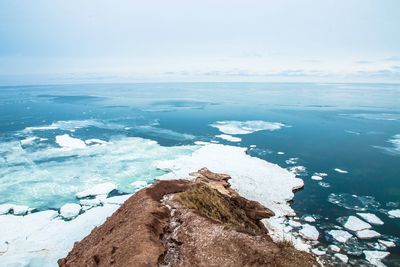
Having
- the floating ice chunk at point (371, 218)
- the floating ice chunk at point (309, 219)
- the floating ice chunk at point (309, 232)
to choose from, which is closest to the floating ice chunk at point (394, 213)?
the floating ice chunk at point (371, 218)

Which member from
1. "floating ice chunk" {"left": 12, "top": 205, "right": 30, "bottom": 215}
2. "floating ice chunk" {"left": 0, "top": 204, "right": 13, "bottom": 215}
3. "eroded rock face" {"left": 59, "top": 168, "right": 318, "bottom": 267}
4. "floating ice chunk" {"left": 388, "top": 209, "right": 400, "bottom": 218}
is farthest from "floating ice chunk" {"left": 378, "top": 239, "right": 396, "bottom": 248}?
"floating ice chunk" {"left": 0, "top": 204, "right": 13, "bottom": 215}

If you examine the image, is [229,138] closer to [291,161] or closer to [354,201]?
[291,161]

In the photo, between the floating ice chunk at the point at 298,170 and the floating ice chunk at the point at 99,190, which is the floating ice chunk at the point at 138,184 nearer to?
the floating ice chunk at the point at 99,190

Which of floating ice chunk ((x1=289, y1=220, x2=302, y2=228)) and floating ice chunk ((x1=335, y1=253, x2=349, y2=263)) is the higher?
floating ice chunk ((x1=335, y1=253, x2=349, y2=263))

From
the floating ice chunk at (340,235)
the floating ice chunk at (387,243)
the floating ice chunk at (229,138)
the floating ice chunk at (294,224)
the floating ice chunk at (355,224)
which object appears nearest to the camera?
the floating ice chunk at (387,243)

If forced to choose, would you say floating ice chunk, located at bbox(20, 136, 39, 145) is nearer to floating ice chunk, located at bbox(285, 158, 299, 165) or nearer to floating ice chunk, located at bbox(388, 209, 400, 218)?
floating ice chunk, located at bbox(285, 158, 299, 165)

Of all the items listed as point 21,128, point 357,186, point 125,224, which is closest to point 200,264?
point 125,224
